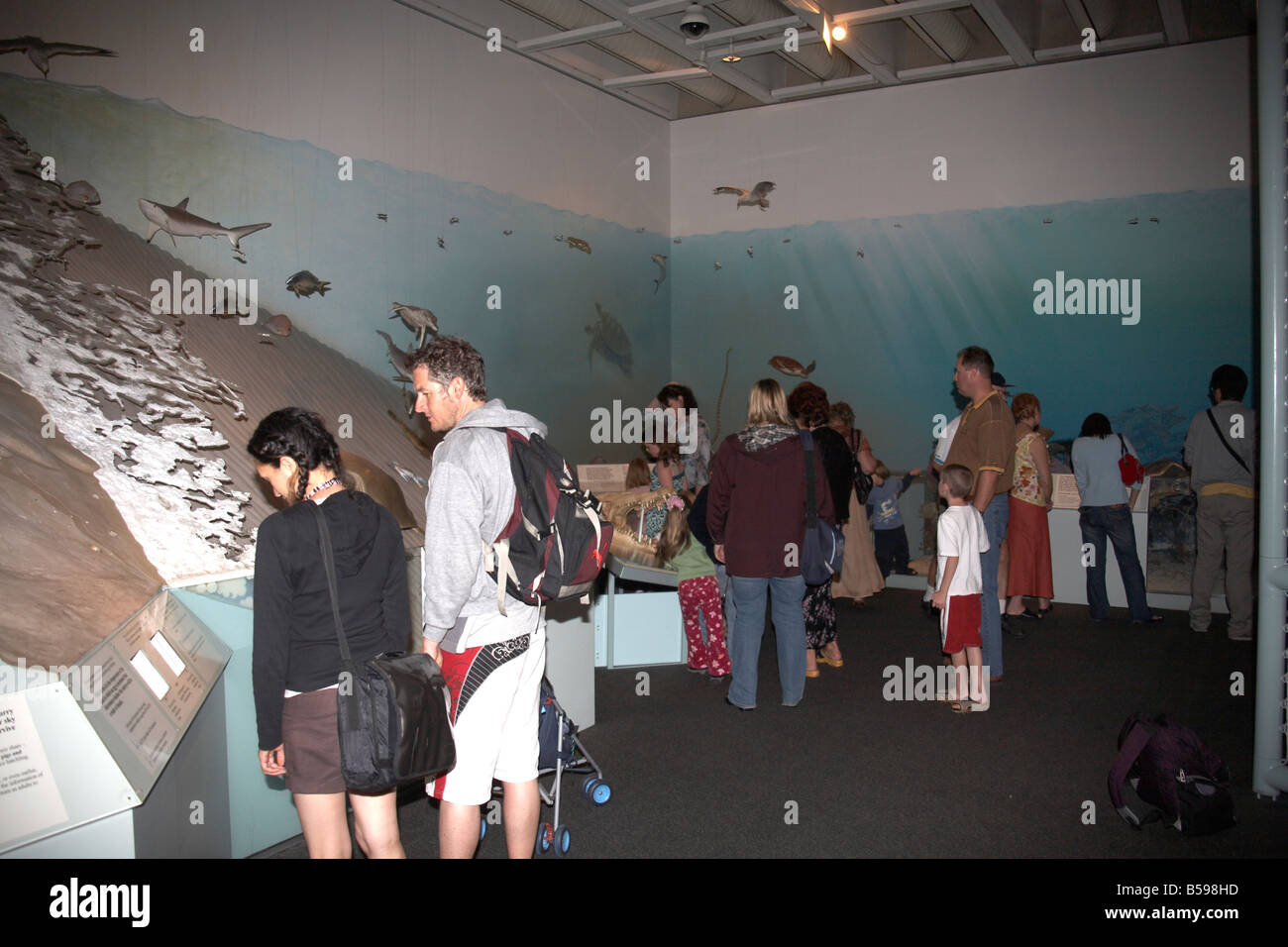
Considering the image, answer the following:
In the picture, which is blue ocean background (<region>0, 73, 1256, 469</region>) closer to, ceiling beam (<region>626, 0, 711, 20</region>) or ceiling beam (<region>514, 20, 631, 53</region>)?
ceiling beam (<region>514, 20, 631, 53</region>)

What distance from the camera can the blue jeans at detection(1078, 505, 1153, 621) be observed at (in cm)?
685

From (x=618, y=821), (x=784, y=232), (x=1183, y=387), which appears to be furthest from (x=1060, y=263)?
(x=618, y=821)

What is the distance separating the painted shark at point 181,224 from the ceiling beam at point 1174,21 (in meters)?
6.77

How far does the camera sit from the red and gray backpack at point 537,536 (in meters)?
2.46

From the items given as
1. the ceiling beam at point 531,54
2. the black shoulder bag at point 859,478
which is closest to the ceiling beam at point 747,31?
the ceiling beam at point 531,54

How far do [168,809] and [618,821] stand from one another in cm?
172

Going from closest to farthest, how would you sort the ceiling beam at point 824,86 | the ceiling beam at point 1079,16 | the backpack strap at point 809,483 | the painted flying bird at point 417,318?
the backpack strap at point 809,483, the painted flying bird at point 417,318, the ceiling beam at point 1079,16, the ceiling beam at point 824,86

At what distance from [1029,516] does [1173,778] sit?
355cm

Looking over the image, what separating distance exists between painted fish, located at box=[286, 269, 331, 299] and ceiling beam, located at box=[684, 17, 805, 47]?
381 centimetres

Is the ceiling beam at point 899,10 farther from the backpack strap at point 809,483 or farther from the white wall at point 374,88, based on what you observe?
the backpack strap at point 809,483

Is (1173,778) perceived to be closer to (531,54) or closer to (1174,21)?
(1174,21)

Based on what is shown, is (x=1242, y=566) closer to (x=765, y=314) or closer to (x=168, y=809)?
(x=765, y=314)

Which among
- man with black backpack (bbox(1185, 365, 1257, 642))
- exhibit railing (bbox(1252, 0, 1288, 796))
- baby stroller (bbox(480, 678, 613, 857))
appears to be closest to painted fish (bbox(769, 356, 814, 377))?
man with black backpack (bbox(1185, 365, 1257, 642))

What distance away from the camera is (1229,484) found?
6027 mm
